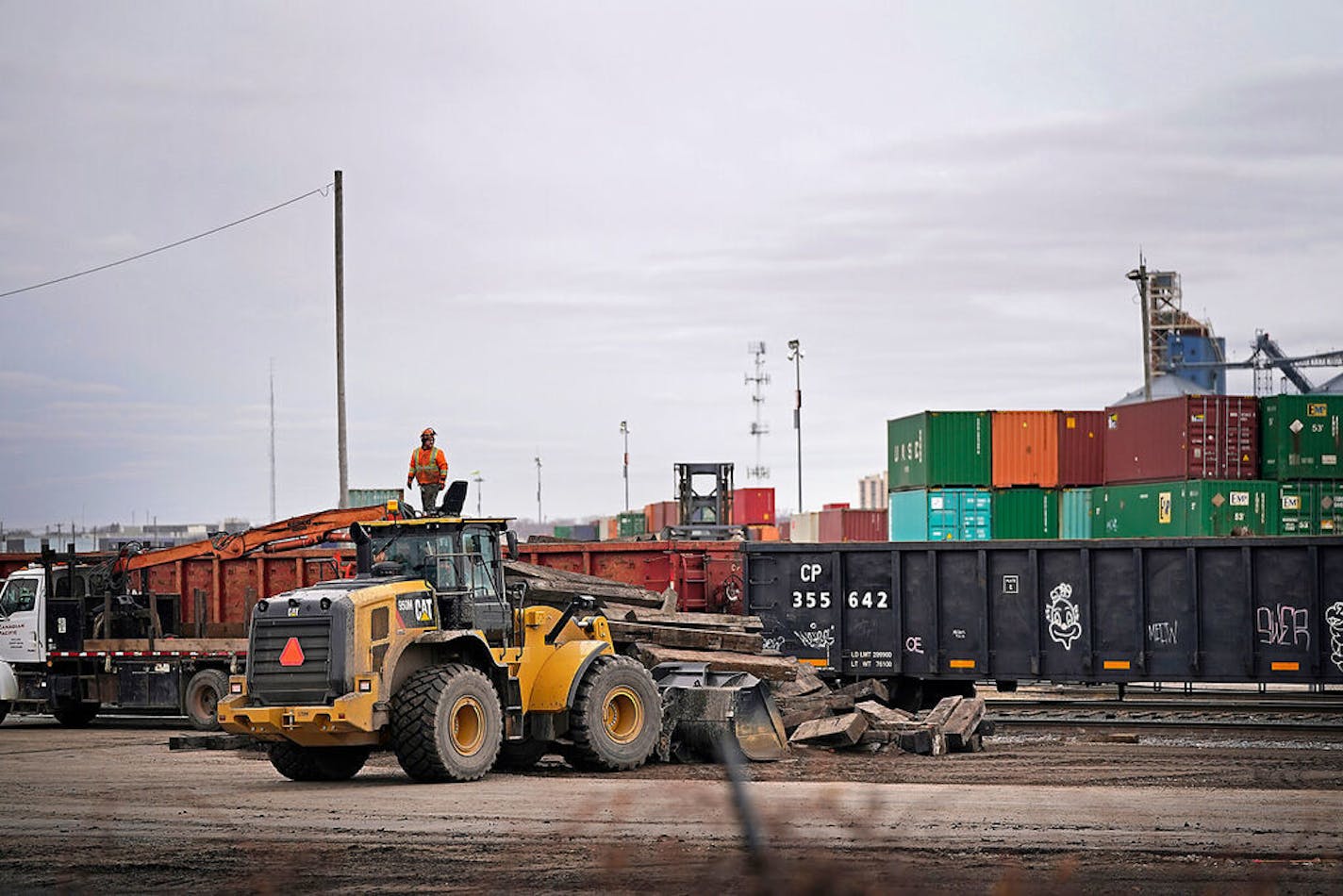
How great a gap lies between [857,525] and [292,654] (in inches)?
1825

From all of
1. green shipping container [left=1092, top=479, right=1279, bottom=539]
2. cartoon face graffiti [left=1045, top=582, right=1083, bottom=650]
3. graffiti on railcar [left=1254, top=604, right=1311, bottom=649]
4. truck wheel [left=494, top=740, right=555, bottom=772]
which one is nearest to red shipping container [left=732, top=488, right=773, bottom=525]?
green shipping container [left=1092, top=479, right=1279, bottom=539]

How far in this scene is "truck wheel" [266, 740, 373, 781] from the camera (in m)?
16.2

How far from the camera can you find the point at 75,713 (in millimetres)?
26344

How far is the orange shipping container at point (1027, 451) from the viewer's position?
136ft

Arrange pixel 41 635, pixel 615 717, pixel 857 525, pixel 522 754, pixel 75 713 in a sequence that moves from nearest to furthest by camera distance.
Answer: pixel 615 717, pixel 522 754, pixel 41 635, pixel 75 713, pixel 857 525

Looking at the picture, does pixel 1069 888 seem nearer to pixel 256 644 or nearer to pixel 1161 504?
pixel 256 644

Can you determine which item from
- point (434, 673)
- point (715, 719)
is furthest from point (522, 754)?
point (434, 673)

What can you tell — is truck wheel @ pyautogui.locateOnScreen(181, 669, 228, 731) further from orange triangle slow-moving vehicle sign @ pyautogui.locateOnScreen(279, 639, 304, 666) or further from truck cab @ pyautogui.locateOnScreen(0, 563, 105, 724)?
orange triangle slow-moving vehicle sign @ pyautogui.locateOnScreen(279, 639, 304, 666)

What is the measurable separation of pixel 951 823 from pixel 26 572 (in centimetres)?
1953

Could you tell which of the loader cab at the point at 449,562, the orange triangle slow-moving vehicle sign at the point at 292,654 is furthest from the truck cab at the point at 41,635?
the orange triangle slow-moving vehicle sign at the point at 292,654

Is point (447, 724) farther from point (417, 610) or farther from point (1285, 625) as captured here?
point (1285, 625)

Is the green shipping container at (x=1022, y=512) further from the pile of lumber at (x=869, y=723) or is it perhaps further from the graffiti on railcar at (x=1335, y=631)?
the pile of lumber at (x=869, y=723)

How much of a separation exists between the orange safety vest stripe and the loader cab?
768mm

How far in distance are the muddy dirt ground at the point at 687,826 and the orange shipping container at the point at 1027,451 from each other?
2313cm
